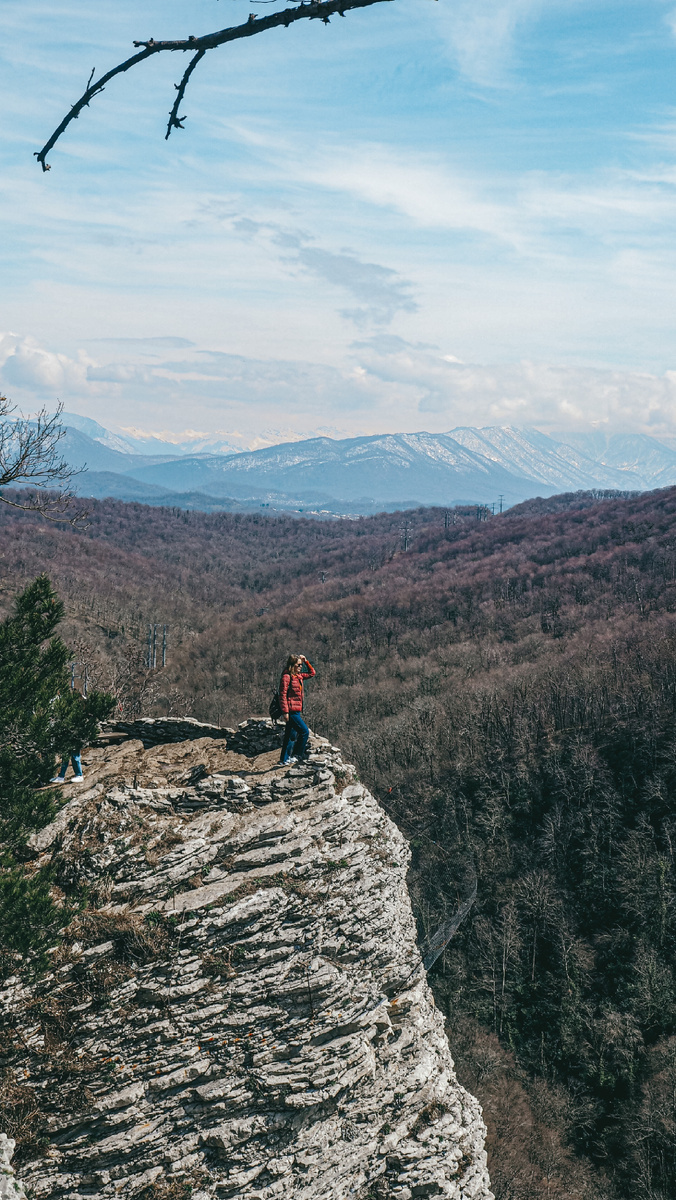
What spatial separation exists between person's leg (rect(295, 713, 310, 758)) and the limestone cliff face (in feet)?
1.57

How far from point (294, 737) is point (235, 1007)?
19.1 feet

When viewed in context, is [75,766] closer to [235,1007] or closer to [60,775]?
[60,775]

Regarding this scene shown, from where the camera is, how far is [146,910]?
13.3m

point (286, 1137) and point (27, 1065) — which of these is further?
point (286, 1137)

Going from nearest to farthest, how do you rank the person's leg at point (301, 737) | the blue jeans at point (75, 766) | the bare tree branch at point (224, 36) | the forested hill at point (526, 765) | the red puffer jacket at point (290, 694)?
the bare tree branch at point (224, 36) → the blue jeans at point (75, 766) → the red puffer jacket at point (290, 694) → the person's leg at point (301, 737) → the forested hill at point (526, 765)

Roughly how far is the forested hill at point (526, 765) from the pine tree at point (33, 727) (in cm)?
586

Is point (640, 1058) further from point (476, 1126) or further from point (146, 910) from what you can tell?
point (146, 910)

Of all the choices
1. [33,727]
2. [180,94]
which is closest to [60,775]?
[33,727]

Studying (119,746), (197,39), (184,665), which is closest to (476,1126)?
(119,746)

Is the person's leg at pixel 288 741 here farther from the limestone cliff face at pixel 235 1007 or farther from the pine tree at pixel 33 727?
the pine tree at pixel 33 727

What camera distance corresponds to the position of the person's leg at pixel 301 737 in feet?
53.9

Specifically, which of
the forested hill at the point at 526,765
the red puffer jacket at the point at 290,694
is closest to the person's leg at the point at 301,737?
the red puffer jacket at the point at 290,694

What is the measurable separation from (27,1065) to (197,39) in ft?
49.6

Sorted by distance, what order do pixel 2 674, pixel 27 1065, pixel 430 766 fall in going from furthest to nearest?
pixel 430 766
pixel 2 674
pixel 27 1065
